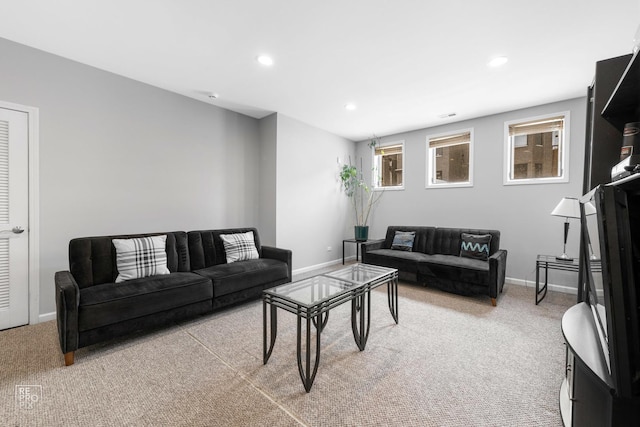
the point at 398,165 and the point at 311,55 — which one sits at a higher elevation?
the point at 311,55

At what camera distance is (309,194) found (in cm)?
494

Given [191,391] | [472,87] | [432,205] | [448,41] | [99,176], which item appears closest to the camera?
[191,391]

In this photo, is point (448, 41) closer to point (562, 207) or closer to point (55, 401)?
point (562, 207)

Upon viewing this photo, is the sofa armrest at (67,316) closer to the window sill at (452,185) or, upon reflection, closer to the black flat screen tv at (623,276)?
the black flat screen tv at (623,276)

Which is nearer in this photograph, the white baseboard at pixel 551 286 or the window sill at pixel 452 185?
the white baseboard at pixel 551 286

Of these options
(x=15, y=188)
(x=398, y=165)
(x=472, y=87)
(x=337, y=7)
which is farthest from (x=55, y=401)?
(x=398, y=165)

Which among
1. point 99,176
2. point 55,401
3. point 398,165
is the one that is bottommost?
point 55,401

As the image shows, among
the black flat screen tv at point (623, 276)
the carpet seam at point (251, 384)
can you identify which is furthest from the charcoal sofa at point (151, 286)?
the black flat screen tv at point (623, 276)

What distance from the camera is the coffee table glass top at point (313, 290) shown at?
6.25 feet

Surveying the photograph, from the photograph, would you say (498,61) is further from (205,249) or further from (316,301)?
(205,249)

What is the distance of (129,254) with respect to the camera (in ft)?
8.73

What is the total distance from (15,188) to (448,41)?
425 cm

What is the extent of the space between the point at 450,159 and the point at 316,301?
159 inches

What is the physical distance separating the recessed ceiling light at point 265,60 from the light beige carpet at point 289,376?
270 cm
